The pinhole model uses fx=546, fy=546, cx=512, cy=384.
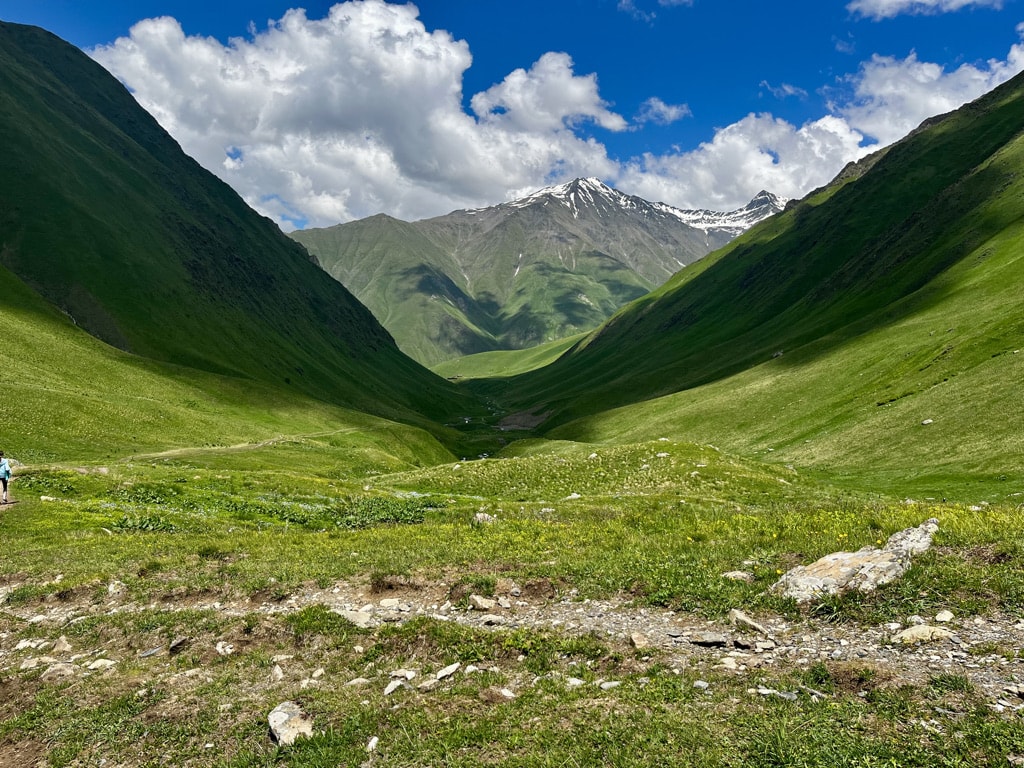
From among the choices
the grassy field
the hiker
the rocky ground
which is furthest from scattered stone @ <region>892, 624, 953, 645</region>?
the hiker

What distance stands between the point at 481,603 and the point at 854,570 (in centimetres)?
987

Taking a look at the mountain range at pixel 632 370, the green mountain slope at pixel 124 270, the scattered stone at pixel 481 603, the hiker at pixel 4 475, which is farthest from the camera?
the green mountain slope at pixel 124 270

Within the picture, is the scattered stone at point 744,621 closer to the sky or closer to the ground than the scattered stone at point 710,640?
closer to the sky

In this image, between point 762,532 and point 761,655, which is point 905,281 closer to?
point 762,532

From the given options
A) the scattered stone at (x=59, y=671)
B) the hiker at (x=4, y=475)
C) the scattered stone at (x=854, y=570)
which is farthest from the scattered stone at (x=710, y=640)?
the hiker at (x=4, y=475)

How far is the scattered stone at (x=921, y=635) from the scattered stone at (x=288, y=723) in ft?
39.1

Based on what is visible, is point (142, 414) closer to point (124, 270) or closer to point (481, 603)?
point (481, 603)

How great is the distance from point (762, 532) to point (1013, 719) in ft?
39.6

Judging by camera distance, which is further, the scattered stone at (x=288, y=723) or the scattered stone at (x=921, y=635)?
the scattered stone at (x=921, y=635)

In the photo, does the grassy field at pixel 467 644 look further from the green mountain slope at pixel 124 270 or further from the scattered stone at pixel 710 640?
the green mountain slope at pixel 124 270

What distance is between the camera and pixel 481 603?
50.7 feet

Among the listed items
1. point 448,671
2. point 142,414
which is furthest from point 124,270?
point 448,671

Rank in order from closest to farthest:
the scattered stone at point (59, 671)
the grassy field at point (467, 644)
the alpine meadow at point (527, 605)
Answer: the grassy field at point (467, 644), the alpine meadow at point (527, 605), the scattered stone at point (59, 671)

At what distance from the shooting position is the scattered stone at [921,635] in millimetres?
10914
